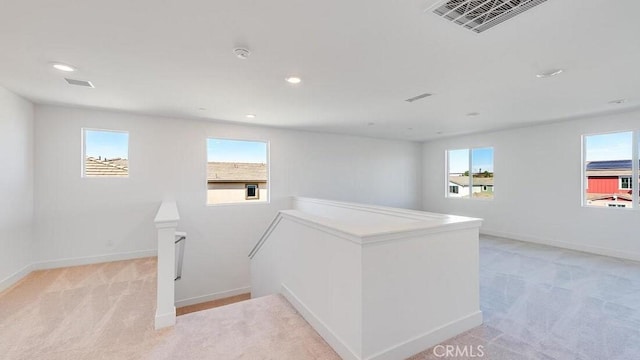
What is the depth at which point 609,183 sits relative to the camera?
495cm

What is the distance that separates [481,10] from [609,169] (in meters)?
5.51

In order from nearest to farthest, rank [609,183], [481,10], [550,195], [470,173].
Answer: [481,10] → [609,183] → [550,195] → [470,173]

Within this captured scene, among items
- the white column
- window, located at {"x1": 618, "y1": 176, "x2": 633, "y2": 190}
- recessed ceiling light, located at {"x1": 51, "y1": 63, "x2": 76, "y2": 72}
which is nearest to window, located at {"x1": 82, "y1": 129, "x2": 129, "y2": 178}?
recessed ceiling light, located at {"x1": 51, "y1": 63, "x2": 76, "y2": 72}

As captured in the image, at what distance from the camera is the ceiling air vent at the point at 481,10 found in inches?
67.5

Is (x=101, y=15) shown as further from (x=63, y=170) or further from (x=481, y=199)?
(x=481, y=199)

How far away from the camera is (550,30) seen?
6.66 feet

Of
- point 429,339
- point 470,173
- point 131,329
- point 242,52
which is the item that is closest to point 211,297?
point 131,329

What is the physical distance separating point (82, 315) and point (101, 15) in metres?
2.80

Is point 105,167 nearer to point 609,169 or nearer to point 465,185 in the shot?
point 465,185

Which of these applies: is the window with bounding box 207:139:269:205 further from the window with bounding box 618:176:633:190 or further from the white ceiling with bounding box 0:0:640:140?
the window with bounding box 618:176:633:190

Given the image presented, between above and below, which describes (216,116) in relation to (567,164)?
above

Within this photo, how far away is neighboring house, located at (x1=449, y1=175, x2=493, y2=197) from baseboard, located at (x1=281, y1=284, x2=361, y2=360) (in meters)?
6.16

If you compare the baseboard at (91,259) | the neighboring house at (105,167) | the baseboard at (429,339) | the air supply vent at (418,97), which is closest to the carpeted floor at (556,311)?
the baseboard at (429,339)

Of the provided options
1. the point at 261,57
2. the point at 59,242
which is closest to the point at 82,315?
the point at 59,242
